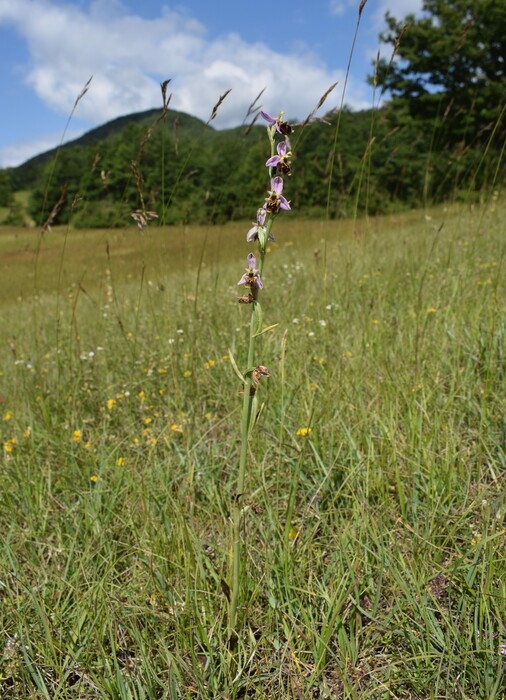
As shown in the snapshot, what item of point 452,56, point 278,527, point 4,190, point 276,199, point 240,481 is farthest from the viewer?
point 4,190

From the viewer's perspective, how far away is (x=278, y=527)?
166 centimetres

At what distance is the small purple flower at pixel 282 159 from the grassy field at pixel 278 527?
65 centimetres

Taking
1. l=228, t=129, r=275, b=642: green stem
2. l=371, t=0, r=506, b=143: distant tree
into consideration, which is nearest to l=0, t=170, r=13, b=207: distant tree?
l=371, t=0, r=506, b=143: distant tree

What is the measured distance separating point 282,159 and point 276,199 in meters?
0.10

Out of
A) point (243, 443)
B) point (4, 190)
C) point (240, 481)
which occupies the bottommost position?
point (240, 481)

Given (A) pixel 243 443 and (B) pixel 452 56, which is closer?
(A) pixel 243 443

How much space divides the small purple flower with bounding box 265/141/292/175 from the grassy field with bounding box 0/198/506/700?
0.65m

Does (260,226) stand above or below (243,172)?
below

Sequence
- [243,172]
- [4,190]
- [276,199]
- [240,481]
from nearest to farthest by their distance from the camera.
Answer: [276,199], [240,481], [243,172], [4,190]

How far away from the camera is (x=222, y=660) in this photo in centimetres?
126

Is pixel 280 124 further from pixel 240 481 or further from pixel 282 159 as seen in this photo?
pixel 240 481

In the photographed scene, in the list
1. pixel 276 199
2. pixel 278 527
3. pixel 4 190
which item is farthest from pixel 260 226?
pixel 4 190

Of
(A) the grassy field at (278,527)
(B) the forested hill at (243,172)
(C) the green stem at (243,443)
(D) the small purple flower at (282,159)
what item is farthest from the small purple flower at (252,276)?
(B) the forested hill at (243,172)

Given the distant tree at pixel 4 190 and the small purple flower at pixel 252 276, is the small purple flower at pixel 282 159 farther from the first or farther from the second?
the distant tree at pixel 4 190
